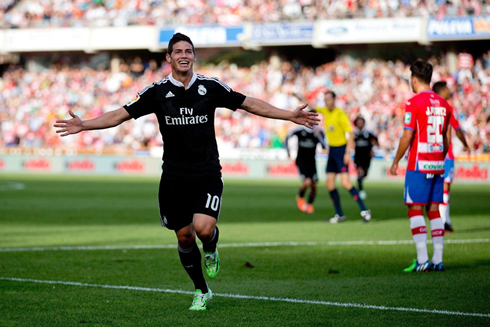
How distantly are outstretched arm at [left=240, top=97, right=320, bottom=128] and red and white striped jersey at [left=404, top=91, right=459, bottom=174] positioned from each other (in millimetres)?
2645

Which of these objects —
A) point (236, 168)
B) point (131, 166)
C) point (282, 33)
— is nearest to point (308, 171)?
point (236, 168)

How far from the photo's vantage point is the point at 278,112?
6902 mm

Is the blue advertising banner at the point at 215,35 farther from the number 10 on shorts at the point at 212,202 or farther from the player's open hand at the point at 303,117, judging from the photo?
the number 10 on shorts at the point at 212,202

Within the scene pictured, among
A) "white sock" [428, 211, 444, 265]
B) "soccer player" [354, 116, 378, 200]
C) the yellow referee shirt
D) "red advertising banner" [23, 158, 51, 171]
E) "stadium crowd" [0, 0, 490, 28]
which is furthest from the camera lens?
"red advertising banner" [23, 158, 51, 171]

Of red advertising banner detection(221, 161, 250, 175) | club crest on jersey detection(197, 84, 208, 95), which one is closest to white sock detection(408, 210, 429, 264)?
club crest on jersey detection(197, 84, 208, 95)

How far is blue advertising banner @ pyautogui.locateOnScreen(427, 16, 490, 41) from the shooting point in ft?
121

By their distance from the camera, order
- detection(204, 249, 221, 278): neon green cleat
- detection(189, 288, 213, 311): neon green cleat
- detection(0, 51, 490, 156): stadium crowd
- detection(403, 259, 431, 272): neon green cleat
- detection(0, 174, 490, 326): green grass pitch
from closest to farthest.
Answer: detection(0, 174, 490, 326): green grass pitch
detection(189, 288, 213, 311): neon green cleat
detection(204, 249, 221, 278): neon green cleat
detection(403, 259, 431, 272): neon green cleat
detection(0, 51, 490, 156): stadium crowd

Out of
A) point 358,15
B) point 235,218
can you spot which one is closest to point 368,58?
point 358,15

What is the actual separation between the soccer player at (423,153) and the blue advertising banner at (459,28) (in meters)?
29.1

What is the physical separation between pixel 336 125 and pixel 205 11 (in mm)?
31406

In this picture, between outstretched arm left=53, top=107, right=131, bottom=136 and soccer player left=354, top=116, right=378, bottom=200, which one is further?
soccer player left=354, top=116, right=378, bottom=200

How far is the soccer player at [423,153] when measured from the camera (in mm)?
9297

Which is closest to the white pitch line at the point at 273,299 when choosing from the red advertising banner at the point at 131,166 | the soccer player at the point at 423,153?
the soccer player at the point at 423,153

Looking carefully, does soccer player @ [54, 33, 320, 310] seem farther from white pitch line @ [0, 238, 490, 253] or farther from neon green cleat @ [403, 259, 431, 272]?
white pitch line @ [0, 238, 490, 253]
